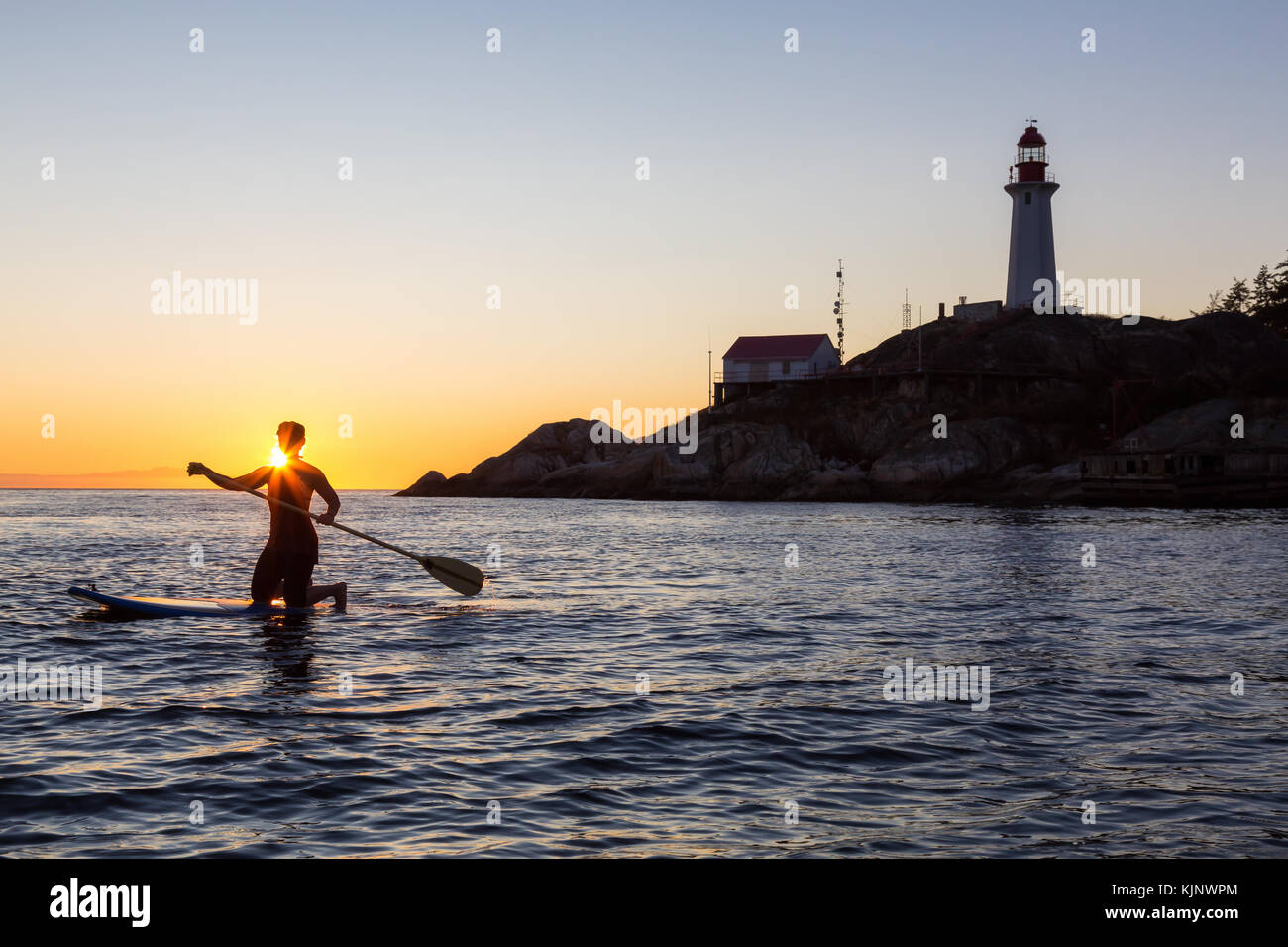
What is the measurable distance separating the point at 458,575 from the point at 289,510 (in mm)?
4867

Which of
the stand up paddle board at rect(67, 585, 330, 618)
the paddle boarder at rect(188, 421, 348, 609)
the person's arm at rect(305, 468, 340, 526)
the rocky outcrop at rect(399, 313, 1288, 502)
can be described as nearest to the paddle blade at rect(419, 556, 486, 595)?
the stand up paddle board at rect(67, 585, 330, 618)

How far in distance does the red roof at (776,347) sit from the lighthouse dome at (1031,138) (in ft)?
84.0

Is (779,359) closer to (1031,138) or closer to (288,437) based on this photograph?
(1031,138)

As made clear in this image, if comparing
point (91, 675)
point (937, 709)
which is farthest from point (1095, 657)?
point (91, 675)

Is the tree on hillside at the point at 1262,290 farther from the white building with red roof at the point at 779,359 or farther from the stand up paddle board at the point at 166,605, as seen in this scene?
the stand up paddle board at the point at 166,605

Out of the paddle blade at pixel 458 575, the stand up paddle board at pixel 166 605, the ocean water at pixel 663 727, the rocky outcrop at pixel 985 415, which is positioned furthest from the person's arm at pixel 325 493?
the rocky outcrop at pixel 985 415

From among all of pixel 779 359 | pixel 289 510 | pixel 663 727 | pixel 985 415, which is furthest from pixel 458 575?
pixel 779 359

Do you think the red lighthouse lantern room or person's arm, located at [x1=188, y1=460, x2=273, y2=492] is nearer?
person's arm, located at [x1=188, y1=460, x2=273, y2=492]

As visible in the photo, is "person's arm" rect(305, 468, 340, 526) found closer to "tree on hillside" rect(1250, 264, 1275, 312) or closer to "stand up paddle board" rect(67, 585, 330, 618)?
"stand up paddle board" rect(67, 585, 330, 618)

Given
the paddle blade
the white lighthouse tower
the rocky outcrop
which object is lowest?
the paddle blade

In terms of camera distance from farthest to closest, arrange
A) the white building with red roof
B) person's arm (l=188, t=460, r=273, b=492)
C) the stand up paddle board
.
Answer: the white building with red roof < the stand up paddle board < person's arm (l=188, t=460, r=273, b=492)

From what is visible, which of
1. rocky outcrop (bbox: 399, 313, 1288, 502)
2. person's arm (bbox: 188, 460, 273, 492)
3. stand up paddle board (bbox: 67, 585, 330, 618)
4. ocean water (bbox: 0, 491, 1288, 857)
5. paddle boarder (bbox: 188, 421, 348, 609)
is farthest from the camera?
rocky outcrop (bbox: 399, 313, 1288, 502)

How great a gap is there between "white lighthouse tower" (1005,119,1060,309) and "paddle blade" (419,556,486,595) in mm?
81768

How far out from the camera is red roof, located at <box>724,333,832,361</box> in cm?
10169
